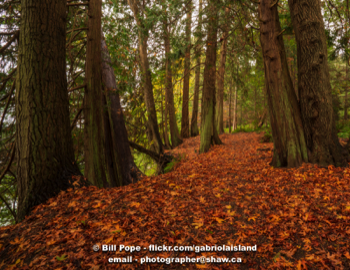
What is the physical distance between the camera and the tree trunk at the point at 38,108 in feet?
11.9

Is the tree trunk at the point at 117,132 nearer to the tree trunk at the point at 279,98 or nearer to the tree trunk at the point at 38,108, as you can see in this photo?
the tree trunk at the point at 38,108

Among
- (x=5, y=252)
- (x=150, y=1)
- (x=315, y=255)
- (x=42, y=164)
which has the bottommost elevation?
(x=315, y=255)

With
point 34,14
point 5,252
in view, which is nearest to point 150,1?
point 34,14

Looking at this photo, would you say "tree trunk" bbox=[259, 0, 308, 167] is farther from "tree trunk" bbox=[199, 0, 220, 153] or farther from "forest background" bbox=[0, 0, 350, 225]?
"tree trunk" bbox=[199, 0, 220, 153]

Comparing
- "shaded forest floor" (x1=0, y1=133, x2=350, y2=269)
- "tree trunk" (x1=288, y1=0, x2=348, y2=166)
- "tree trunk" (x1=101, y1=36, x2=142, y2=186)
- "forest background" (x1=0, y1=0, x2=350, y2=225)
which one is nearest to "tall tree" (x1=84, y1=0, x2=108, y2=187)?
"forest background" (x1=0, y1=0, x2=350, y2=225)

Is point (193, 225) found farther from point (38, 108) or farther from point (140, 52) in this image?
point (140, 52)

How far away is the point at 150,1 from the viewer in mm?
10391

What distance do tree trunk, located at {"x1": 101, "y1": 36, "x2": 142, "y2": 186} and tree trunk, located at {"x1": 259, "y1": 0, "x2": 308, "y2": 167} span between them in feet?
14.8

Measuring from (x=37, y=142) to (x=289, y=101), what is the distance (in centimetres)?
599

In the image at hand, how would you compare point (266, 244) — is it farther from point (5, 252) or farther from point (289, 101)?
point (289, 101)

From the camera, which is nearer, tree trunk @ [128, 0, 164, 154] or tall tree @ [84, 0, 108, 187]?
tall tree @ [84, 0, 108, 187]

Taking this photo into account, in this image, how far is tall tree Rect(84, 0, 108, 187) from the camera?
519cm

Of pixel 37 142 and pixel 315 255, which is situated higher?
pixel 37 142

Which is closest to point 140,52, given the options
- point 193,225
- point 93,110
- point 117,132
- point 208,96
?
point 208,96
